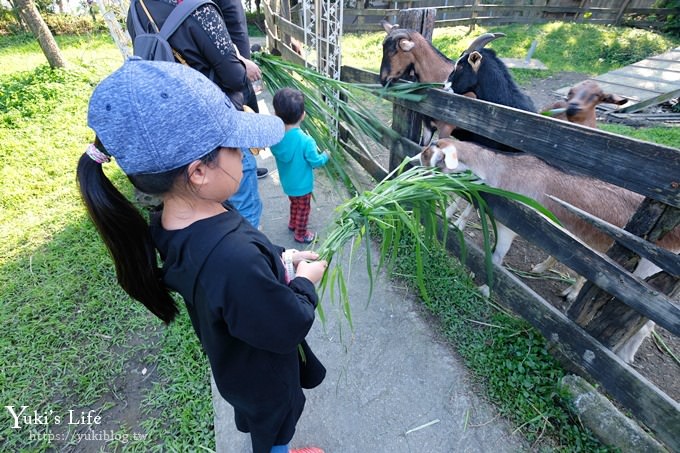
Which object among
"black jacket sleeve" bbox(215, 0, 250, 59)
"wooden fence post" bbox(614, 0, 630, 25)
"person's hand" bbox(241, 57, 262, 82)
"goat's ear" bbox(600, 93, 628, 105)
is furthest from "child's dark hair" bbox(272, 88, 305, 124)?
"wooden fence post" bbox(614, 0, 630, 25)

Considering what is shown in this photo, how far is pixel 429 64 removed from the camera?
3.63 metres

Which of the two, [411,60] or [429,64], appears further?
[429,64]

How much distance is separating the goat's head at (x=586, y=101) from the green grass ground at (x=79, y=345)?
2373mm

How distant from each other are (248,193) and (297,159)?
687mm

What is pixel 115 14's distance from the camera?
10.4 ft

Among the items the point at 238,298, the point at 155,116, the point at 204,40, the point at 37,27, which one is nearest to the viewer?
the point at 155,116

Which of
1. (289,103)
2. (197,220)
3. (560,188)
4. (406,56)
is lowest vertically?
(560,188)

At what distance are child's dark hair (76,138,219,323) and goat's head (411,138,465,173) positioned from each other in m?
1.71

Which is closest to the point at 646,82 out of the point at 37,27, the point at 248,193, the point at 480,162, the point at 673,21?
the point at 480,162

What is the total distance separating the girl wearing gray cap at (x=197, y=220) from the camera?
88 cm

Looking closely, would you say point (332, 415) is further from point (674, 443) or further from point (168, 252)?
point (674, 443)

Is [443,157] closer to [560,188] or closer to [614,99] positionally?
[560,188]

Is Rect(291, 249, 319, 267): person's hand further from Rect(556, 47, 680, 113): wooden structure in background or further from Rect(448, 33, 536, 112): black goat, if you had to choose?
Rect(556, 47, 680, 113): wooden structure in background

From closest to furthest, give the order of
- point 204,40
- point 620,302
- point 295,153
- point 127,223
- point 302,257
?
point 127,223 → point 302,257 → point 620,302 → point 204,40 → point 295,153
